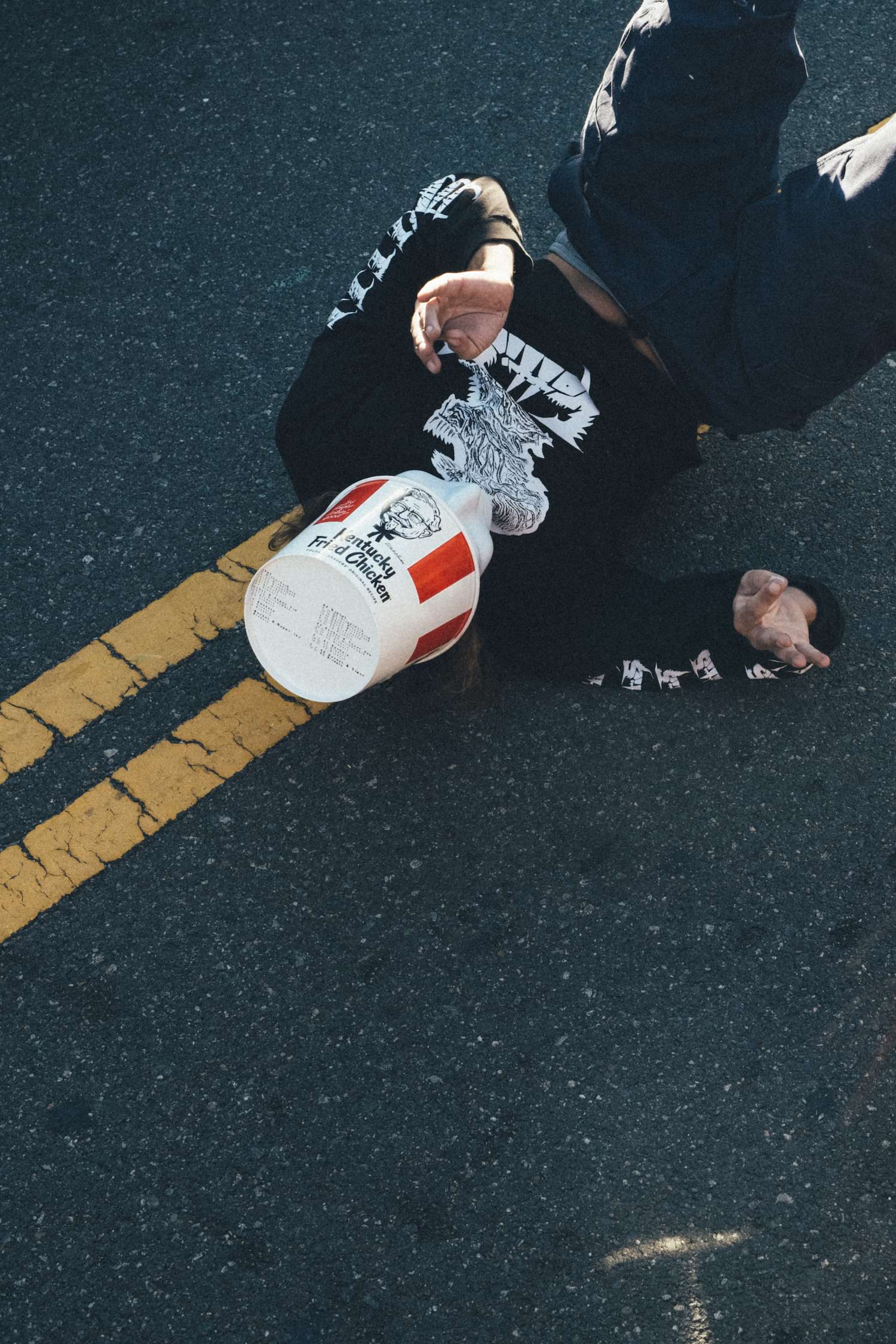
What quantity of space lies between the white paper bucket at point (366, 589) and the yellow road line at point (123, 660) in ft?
1.84

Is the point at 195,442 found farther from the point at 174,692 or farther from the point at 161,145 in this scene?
the point at 161,145

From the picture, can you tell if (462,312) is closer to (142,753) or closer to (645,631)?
(645,631)

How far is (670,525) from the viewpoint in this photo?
241 centimetres

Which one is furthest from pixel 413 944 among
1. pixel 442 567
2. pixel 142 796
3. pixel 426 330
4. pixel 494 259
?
pixel 494 259

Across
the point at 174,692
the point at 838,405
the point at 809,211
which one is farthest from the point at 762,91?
the point at 174,692

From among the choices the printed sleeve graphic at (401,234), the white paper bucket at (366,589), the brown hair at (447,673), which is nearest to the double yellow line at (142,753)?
the brown hair at (447,673)

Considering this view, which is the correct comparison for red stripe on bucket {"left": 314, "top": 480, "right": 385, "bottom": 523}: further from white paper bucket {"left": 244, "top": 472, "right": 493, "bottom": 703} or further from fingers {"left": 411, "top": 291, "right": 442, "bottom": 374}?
fingers {"left": 411, "top": 291, "right": 442, "bottom": 374}

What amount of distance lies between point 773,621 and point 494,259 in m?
0.81

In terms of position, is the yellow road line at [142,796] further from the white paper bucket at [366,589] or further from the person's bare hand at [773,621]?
the person's bare hand at [773,621]

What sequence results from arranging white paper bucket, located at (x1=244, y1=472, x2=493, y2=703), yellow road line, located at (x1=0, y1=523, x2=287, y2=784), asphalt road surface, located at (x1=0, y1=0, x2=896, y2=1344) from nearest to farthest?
white paper bucket, located at (x1=244, y1=472, x2=493, y2=703)
asphalt road surface, located at (x1=0, y1=0, x2=896, y2=1344)
yellow road line, located at (x1=0, y1=523, x2=287, y2=784)

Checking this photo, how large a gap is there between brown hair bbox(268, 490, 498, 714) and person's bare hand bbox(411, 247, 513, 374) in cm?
37

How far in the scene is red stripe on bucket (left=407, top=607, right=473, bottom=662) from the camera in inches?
70.6

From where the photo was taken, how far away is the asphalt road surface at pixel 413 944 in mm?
1792
